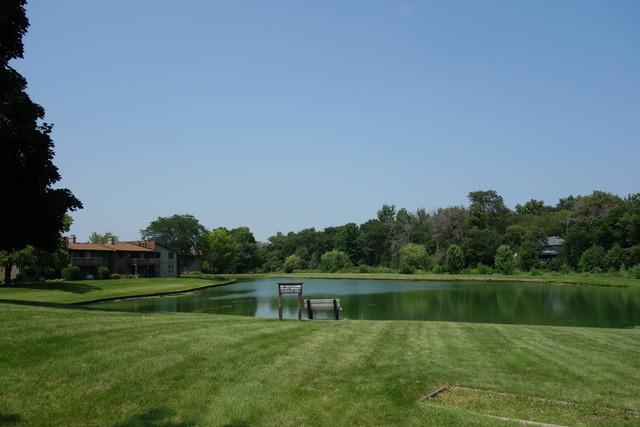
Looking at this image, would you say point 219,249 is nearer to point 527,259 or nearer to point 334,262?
point 334,262

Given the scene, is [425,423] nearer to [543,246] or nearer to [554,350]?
[554,350]

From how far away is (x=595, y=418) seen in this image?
731cm

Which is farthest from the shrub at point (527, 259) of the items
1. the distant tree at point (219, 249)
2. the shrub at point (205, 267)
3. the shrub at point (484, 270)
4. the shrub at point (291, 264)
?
the shrub at point (205, 267)

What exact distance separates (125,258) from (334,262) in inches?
2042

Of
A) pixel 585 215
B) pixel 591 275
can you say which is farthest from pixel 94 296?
pixel 585 215

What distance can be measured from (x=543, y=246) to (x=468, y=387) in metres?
109

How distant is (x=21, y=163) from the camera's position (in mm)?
21375

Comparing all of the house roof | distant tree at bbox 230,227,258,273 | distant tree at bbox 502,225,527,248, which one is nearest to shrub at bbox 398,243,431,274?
distant tree at bbox 502,225,527,248

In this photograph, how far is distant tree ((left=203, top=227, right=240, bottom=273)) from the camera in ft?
345

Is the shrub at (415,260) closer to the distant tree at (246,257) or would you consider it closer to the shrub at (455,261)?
the shrub at (455,261)

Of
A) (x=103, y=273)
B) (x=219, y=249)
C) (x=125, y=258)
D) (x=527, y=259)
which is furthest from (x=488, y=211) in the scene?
(x=103, y=273)

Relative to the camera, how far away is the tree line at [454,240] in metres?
81.9

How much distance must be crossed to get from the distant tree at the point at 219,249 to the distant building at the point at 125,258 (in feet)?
37.7

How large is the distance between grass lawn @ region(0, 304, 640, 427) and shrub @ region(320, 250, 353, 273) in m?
106
